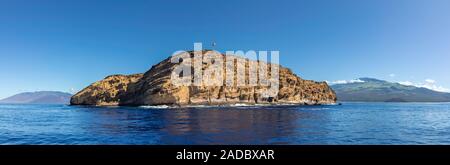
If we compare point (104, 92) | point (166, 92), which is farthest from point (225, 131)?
point (104, 92)

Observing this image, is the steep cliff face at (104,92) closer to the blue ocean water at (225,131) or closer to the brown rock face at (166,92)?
the brown rock face at (166,92)

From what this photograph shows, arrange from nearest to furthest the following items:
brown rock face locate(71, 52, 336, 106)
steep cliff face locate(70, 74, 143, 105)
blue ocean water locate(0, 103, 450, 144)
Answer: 1. blue ocean water locate(0, 103, 450, 144)
2. brown rock face locate(71, 52, 336, 106)
3. steep cliff face locate(70, 74, 143, 105)

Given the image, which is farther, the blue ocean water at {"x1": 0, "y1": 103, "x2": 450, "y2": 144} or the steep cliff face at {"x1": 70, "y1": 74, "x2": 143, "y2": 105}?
the steep cliff face at {"x1": 70, "y1": 74, "x2": 143, "y2": 105}

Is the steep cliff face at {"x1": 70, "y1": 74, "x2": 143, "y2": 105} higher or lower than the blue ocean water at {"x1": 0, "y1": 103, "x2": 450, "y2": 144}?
higher

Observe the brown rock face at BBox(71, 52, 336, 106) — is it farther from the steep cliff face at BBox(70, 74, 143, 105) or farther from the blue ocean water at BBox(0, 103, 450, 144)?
the blue ocean water at BBox(0, 103, 450, 144)

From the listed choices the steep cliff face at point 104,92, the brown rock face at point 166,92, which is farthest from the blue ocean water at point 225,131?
the steep cliff face at point 104,92

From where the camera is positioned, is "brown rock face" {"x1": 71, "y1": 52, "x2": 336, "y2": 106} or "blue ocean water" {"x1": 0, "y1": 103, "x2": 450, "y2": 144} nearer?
"blue ocean water" {"x1": 0, "y1": 103, "x2": 450, "y2": 144}

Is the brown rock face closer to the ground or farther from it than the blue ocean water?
farther from it

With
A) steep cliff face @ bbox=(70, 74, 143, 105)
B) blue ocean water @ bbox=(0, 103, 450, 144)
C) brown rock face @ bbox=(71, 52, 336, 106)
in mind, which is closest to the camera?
blue ocean water @ bbox=(0, 103, 450, 144)

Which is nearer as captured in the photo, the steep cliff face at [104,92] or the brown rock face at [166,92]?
the brown rock face at [166,92]

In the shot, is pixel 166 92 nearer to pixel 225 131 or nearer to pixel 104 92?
pixel 104 92

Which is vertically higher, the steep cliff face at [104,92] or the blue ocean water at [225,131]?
the steep cliff face at [104,92]

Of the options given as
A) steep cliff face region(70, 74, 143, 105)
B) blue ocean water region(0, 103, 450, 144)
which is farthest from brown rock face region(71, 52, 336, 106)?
blue ocean water region(0, 103, 450, 144)
